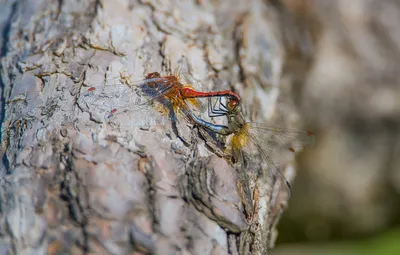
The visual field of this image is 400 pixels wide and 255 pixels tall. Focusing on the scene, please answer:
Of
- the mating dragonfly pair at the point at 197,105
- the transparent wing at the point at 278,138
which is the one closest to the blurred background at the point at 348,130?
the transparent wing at the point at 278,138

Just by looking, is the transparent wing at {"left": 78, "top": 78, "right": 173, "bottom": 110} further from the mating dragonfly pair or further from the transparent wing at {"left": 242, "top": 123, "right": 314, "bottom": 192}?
the transparent wing at {"left": 242, "top": 123, "right": 314, "bottom": 192}

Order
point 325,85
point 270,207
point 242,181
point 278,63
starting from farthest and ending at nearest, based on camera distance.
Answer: point 325,85
point 278,63
point 270,207
point 242,181

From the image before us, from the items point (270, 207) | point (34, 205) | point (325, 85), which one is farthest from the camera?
point (325, 85)

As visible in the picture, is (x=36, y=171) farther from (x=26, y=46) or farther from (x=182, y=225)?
(x=26, y=46)

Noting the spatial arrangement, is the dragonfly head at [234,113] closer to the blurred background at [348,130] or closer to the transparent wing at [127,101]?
the transparent wing at [127,101]

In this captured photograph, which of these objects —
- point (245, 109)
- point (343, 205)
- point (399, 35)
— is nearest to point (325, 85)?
point (399, 35)

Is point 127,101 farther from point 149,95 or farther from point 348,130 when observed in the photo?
point 348,130

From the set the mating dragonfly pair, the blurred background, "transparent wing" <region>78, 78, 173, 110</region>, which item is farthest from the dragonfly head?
the blurred background
